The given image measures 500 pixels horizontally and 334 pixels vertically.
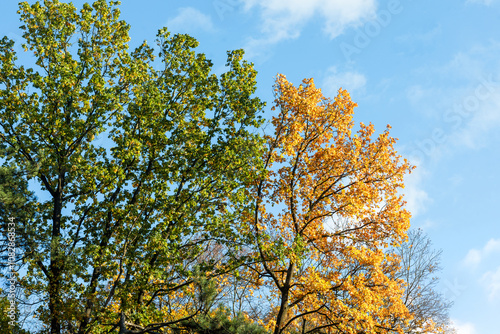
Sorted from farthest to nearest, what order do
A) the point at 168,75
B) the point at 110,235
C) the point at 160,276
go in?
1. the point at 168,75
2. the point at 110,235
3. the point at 160,276

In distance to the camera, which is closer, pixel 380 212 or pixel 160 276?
pixel 160 276

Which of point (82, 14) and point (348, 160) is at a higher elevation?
point (82, 14)

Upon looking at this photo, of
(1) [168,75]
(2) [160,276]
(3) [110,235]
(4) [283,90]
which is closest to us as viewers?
(2) [160,276]

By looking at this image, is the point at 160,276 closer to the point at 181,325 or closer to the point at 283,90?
the point at 181,325

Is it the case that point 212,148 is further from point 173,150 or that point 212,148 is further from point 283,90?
point 283,90

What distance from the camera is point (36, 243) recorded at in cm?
1422

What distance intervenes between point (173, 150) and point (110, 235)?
3.21 metres

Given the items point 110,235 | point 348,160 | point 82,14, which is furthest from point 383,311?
point 82,14

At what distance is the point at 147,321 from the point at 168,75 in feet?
26.5

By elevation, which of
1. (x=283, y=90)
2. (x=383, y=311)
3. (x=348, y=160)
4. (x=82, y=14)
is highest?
(x=82, y=14)

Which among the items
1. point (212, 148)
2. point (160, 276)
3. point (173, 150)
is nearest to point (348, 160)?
point (212, 148)

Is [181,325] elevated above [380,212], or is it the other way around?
[380,212]

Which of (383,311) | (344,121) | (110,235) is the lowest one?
(383,311)

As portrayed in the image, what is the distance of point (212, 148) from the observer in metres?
14.5
